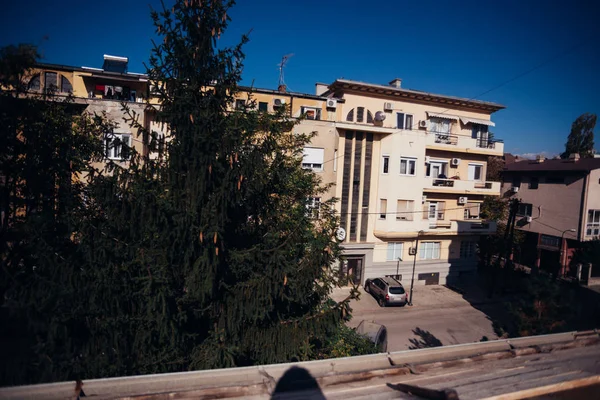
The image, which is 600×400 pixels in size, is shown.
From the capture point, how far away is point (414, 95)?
2286 centimetres

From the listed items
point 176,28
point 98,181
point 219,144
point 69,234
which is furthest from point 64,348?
point 176,28

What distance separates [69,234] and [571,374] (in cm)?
647

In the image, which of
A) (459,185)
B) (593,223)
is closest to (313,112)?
(459,185)

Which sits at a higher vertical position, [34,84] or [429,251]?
[34,84]

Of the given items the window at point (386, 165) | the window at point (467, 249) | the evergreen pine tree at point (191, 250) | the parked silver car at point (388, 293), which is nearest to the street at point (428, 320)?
the parked silver car at point (388, 293)

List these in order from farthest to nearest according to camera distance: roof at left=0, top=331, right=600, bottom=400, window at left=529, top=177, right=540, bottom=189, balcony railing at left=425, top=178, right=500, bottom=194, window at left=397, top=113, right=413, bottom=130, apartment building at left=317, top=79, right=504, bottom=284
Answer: window at left=529, top=177, right=540, bottom=189 → window at left=397, top=113, right=413, bottom=130 → balcony railing at left=425, top=178, right=500, bottom=194 → apartment building at left=317, top=79, right=504, bottom=284 → roof at left=0, top=331, right=600, bottom=400

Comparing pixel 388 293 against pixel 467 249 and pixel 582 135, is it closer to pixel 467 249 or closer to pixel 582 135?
pixel 467 249

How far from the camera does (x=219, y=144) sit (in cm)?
508

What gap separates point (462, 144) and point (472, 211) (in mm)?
4996

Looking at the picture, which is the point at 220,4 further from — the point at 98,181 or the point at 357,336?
the point at 357,336

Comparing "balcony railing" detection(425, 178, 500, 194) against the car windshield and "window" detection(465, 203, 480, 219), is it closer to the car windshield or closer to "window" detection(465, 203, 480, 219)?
"window" detection(465, 203, 480, 219)

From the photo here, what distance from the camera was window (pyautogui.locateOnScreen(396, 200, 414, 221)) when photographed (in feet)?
69.6

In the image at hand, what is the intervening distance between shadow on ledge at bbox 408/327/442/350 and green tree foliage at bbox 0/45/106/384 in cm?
1331

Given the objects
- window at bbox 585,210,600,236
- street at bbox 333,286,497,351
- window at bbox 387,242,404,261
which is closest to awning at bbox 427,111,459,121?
window at bbox 387,242,404,261
